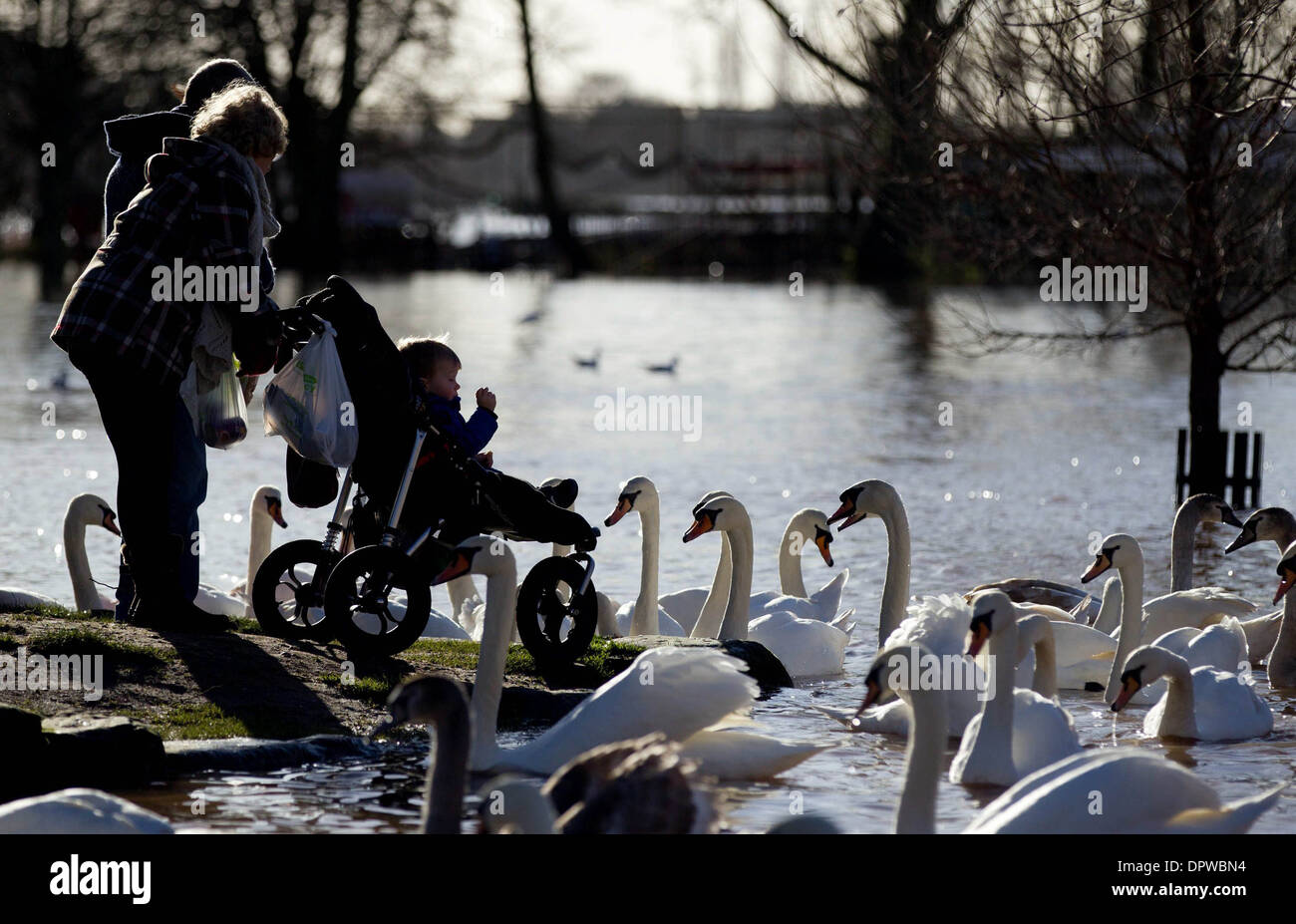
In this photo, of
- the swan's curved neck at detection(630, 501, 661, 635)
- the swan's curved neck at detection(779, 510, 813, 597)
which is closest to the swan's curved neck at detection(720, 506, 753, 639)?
the swan's curved neck at detection(630, 501, 661, 635)

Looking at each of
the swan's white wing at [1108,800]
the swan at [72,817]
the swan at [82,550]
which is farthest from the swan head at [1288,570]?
the swan at [72,817]

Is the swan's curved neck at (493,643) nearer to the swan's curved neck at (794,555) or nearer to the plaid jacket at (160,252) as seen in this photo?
the plaid jacket at (160,252)

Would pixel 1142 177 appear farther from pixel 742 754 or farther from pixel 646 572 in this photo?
pixel 742 754

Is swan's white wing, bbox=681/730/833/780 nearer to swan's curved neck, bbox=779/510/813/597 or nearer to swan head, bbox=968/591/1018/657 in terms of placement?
swan head, bbox=968/591/1018/657

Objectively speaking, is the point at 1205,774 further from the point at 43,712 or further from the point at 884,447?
the point at 884,447

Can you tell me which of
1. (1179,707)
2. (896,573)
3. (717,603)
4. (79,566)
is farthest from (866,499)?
(79,566)

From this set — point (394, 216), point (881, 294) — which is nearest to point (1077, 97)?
point (881, 294)

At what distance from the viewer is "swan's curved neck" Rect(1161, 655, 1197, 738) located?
6.64 m

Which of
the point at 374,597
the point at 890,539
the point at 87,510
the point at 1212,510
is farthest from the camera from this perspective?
the point at 1212,510

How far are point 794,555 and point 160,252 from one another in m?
4.07

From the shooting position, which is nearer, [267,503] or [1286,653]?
[1286,653]

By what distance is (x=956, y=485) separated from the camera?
48.0 ft

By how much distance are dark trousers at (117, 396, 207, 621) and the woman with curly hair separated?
17 millimetres

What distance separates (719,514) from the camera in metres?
8.42
